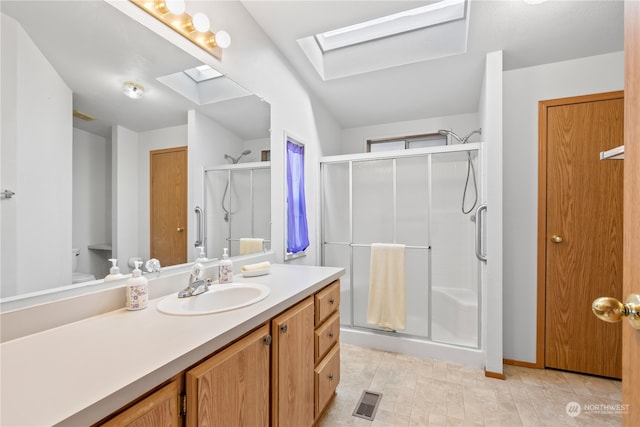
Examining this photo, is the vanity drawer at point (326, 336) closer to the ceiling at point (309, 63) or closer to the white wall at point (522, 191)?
the ceiling at point (309, 63)

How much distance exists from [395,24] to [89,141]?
2160 millimetres

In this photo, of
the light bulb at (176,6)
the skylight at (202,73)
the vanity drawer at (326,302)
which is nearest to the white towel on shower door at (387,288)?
the vanity drawer at (326,302)

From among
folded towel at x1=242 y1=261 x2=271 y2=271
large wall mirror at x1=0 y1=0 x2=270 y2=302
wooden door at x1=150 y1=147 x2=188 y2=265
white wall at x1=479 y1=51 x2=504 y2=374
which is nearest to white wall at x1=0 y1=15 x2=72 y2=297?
large wall mirror at x1=0 y1=0 x2=270 y2=302

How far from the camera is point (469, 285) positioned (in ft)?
8.25

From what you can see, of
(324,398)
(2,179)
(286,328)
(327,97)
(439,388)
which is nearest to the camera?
(2,179)

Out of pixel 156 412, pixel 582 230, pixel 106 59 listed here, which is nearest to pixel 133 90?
pixel 106 59

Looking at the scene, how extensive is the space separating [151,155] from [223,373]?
3.19 feet

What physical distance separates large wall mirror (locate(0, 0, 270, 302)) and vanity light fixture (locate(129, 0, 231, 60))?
0.31 feet

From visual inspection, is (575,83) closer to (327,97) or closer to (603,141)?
(603,141)

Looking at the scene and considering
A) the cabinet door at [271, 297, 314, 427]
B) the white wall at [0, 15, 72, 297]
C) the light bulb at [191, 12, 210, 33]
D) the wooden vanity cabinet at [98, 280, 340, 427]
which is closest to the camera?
the wooden vanity cabinet at [98, 280, 340, 427]

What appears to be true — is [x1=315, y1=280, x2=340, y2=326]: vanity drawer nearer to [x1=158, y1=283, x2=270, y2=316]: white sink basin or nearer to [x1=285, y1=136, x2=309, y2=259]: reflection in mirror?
[x1=158, y1=283, x2=270, y2=316]: white sink basin

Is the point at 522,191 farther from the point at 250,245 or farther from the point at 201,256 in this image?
the point at 201,256

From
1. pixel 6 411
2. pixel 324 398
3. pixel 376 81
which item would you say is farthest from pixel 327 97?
pixel 6 411

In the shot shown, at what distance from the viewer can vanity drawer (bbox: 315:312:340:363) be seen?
4.87 ft
